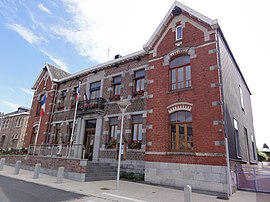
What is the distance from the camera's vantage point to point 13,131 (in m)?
33.4

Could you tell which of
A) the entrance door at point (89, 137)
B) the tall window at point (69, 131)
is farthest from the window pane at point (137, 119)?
the tall window at point (69, 131)

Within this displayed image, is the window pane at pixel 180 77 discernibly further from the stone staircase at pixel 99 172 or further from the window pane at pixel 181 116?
the stone staircase at pixel 99 172

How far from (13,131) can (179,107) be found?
3317 cm

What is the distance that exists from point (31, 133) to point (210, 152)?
19.6m

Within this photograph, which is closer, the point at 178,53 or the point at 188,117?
the point at 188,117

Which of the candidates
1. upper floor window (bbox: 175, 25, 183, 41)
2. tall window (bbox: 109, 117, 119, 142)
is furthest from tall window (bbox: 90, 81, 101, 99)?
upper floor window (bbox: 175, 25, 183, 41)

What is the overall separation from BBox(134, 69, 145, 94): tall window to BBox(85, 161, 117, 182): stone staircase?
591cm

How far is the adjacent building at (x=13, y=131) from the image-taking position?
32.0 metres

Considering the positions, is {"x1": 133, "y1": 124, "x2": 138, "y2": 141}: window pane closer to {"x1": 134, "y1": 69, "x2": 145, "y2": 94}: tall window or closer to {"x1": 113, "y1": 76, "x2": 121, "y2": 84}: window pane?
{"x1": 134, "y1": 69, "x2": 145, "y2": 94}: tall window

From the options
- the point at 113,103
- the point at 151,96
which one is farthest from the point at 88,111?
the point at 151,96

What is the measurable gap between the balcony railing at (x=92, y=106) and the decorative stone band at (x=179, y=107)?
20.9 ft

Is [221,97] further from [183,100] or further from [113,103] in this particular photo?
[113,103]

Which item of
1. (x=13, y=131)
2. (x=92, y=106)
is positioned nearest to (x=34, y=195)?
(x=92, y=106)

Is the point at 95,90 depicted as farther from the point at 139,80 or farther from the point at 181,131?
the point at 181,131
